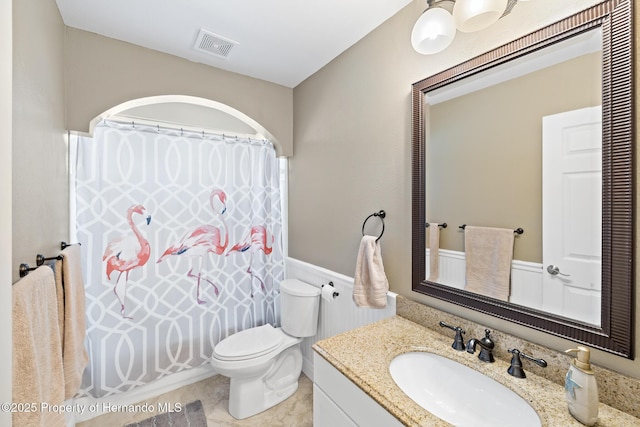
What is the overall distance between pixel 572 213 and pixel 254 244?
1955 millimetres

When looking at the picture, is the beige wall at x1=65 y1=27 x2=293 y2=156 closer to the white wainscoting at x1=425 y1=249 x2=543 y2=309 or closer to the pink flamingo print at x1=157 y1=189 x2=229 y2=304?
the pink flamingo print at x1=157 y1=189 x2=229 y2=304

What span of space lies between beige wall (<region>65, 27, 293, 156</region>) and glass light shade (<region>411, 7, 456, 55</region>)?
1362 millimetres

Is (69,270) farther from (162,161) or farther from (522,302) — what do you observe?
(522,302)

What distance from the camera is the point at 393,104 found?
143 cm

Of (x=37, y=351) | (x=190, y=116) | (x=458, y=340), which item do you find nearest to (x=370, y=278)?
(x=458, y=340)

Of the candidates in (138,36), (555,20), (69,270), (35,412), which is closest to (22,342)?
(35,412)

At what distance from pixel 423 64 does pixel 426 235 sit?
80cm

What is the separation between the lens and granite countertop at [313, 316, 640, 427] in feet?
2.44

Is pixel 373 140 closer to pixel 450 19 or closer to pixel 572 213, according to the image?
pixel 450 19

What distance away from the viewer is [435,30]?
1.04 m

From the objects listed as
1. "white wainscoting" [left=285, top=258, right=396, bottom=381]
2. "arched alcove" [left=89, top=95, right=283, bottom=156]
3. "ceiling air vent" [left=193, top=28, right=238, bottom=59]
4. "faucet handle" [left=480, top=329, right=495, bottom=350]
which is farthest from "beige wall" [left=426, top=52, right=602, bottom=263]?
"arched alcove" [left=89, top=95, right=283, bottom=156]

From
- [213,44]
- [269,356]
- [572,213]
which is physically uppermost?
[213,44]

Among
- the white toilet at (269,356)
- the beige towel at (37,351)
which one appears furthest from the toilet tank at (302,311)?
the beige towel at (37,351)

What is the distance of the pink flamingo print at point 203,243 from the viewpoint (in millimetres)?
1995
